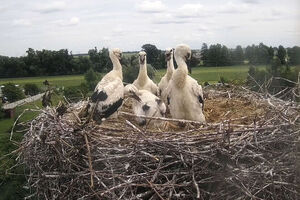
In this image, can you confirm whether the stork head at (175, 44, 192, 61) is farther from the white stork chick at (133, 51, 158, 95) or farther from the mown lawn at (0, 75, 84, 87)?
the mown lawn at (0, 75, 84, 87)

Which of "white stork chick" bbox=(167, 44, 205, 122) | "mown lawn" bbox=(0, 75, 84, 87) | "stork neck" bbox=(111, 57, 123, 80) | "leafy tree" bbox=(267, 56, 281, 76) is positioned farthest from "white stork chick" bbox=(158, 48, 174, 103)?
"leafy tree" bbox=(267, 56, 281, 76)

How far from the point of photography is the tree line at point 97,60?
2241 millimetres

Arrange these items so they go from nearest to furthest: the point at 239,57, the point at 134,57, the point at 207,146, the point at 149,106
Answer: the point at 239,57 → the point at 207,146 → the point at 149,106 → the point at 134,57

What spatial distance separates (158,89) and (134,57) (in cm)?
58

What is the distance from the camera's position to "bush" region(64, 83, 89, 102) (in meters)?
4.73

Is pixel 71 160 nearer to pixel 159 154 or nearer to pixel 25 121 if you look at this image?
pixel 159 154

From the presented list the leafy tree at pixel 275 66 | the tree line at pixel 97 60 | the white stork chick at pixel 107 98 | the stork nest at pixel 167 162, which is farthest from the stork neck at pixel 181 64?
the leafy tree at pixel 275 66

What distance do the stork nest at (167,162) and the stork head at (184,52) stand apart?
0.93 m

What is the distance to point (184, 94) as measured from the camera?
3508mm

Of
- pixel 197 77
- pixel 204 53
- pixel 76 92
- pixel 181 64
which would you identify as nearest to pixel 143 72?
pixel 197 77

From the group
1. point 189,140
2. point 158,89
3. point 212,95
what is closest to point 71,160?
point 189,140

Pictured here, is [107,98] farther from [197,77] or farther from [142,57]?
[197,77]

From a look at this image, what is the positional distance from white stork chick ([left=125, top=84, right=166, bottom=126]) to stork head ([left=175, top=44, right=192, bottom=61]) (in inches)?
19.6

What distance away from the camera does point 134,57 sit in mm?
4734
